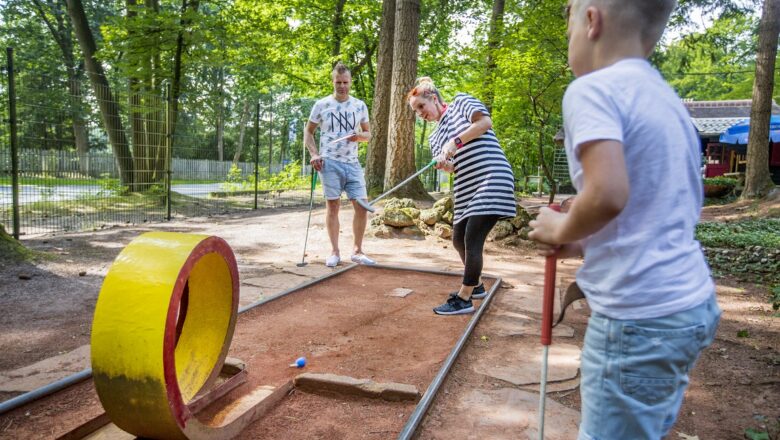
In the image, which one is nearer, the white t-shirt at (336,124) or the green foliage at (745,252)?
the white t-shirt at (336,124)

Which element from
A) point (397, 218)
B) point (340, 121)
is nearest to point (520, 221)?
point (397, 218)

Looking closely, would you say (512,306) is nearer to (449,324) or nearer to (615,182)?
(449,324)

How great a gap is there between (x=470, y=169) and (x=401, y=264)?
238 centimetres

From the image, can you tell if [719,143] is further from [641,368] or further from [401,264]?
[641,368]

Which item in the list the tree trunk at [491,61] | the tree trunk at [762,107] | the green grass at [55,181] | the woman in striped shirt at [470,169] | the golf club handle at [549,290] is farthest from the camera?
the tree trunk at [762,107]

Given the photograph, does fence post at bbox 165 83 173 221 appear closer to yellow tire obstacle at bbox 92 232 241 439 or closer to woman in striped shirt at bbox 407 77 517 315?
woman in striped shirt at bbox 407 77 517 315

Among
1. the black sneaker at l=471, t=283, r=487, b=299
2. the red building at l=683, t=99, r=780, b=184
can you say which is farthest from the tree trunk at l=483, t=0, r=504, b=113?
the red building at l=683, t=99, r=780, b=184

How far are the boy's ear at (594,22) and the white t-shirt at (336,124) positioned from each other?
4.53m

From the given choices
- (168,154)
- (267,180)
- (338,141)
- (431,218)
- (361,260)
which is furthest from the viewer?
(267,180)

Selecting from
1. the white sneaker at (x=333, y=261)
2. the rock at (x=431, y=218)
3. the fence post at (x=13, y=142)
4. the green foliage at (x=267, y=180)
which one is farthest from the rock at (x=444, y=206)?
the green foliage at (x=267, y=180)

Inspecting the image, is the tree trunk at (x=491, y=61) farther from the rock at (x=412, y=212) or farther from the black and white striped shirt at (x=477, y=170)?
the black and white striped shirt at (x=477, y=170)

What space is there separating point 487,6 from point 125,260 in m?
21.5

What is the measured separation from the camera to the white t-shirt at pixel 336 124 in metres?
5.69

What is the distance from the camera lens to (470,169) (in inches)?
157
